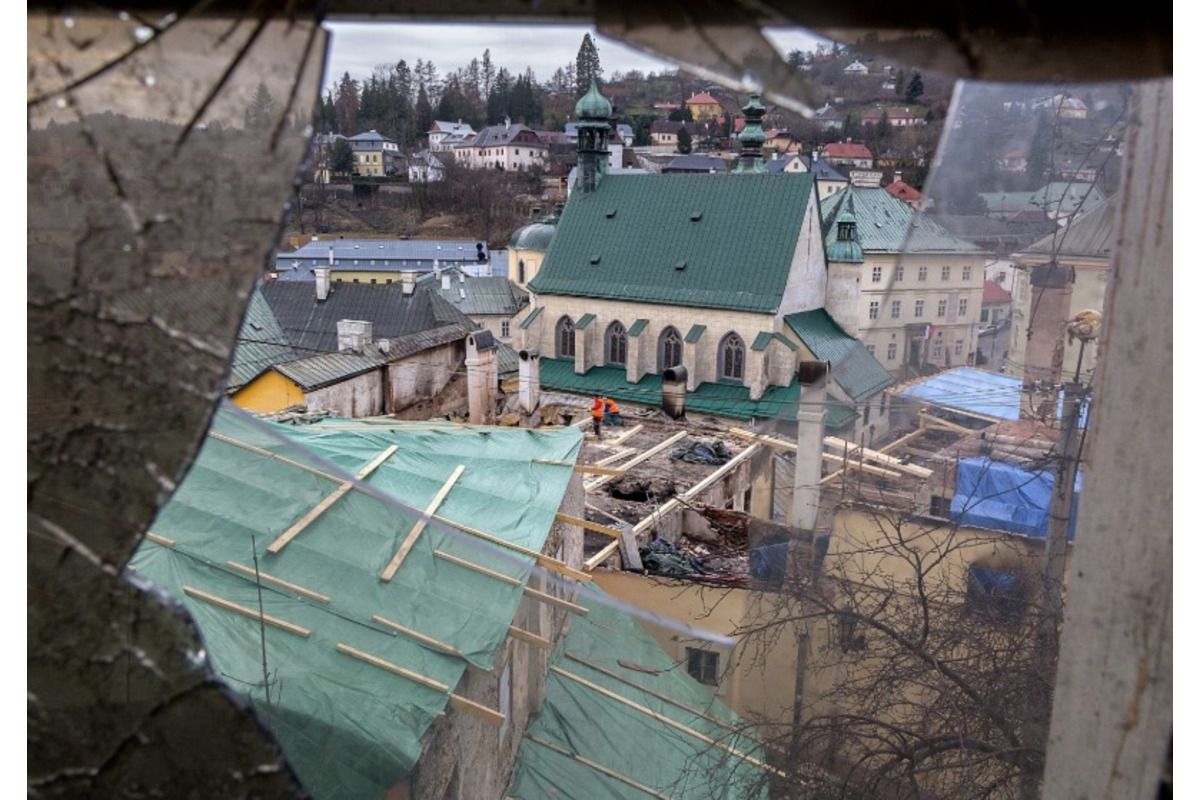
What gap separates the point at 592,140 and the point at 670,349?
640 centimetres

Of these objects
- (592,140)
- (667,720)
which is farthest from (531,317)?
(667,720)

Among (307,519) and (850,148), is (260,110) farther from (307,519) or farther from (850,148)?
(850,148)

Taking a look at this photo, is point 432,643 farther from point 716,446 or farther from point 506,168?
point 506,168

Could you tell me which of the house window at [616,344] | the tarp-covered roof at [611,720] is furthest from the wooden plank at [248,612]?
the house window at [616,344]

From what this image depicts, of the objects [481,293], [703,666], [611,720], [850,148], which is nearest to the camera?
[850,148]

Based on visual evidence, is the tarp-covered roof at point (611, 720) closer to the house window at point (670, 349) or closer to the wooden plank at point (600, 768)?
the wooden plank at point (600, 768)

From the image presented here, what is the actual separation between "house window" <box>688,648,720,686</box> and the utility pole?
61.4 inches

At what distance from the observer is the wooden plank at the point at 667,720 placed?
2.52 m

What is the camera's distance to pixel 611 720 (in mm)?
5109

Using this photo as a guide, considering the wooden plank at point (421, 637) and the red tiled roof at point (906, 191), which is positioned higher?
the red tiled roof at point (906, 191)

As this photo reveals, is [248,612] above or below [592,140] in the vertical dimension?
below

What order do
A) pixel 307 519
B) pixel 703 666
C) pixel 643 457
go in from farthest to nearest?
pixel 643 457
pixel 703 666
pixel 307 519

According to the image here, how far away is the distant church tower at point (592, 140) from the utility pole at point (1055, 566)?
2297 cm

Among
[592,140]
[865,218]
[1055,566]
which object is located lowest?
[1055,566]
